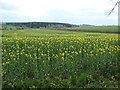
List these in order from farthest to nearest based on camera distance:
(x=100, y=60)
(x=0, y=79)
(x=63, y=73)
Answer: (x=100, y=60) < (x=63, y=73) < (x=0, y=79)

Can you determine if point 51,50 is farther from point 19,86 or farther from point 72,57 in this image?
point 19,86

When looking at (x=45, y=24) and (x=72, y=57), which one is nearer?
(x=72, y=57)

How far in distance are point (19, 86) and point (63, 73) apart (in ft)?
7.05

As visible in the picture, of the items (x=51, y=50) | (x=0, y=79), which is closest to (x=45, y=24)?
(x=51, y=50)

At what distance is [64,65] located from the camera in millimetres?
11836

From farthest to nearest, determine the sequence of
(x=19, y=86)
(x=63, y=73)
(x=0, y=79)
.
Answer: (x=63, y=73) → (x=0, y=79) → (x=19, y=86)

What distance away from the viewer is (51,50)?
1582 centimetres

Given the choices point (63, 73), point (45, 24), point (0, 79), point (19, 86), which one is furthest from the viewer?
point (45, 24)

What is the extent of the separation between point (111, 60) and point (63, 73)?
9.04 feet

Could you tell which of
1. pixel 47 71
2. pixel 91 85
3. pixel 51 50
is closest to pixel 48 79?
pixel 47 71

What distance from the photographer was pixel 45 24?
80.5 metres

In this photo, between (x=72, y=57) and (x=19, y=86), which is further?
(x=72, y=57)

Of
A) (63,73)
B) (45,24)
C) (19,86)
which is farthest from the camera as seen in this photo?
(45,24)

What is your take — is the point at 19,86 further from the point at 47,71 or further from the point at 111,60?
the point at 111,60
